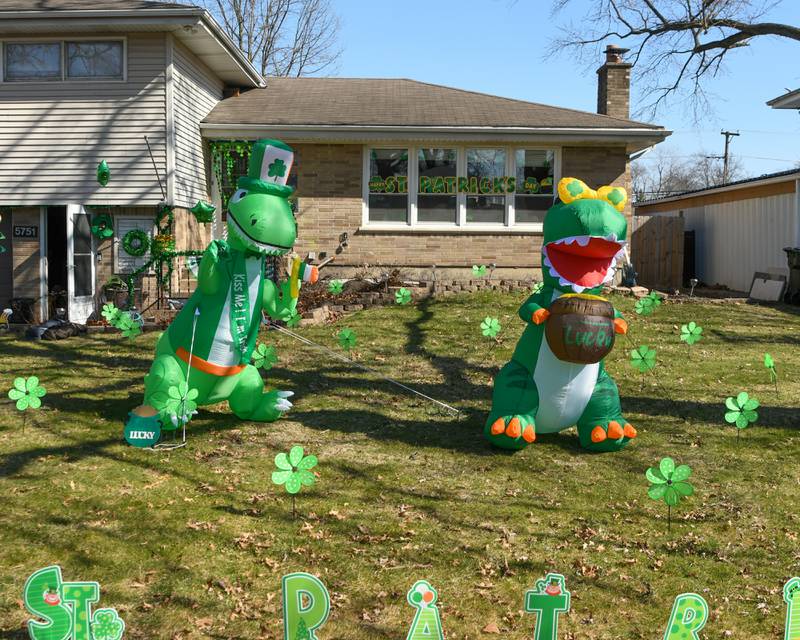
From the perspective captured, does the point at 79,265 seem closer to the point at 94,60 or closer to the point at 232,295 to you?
the point at 94,60

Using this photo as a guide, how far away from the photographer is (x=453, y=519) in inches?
203

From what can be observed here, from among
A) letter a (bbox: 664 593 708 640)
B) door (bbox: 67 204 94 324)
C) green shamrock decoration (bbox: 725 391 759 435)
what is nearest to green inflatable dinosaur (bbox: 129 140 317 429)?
green shamrock decoration (bbox: 725 391 759 435)

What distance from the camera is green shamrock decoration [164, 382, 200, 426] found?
245 inches

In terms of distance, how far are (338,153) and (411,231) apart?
2270mm

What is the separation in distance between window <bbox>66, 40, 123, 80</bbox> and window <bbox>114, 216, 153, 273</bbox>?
9.16ft

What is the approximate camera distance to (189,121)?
51.2 feet

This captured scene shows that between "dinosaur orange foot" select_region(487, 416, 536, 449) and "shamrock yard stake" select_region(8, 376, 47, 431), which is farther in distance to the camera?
"shamrock yard stake" select_region(8, 376, 47, 431)

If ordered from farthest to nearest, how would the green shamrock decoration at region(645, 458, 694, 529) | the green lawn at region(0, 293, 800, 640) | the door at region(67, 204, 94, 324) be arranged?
1. the door at region(67, 204, 94, 324)
2. the green shamrock decoration at region(645, 458, 694, 529)
3. the green lawn at region(0, 293, 800, 640)

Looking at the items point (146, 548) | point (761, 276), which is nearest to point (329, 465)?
point (146, 548)

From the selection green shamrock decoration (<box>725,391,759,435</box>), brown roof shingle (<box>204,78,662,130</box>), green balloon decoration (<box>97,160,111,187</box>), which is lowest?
green shamrock decoration (<box>725,391,759,435</box>)

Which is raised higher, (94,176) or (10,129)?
(10,129)

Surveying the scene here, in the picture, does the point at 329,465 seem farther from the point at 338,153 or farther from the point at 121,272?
the point at 338,153

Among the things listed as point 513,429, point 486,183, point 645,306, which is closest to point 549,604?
point 513,429

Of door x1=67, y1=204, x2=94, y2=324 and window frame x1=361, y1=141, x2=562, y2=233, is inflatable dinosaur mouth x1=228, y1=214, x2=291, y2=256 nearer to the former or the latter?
door x1=67, y1=204, x2=94, y2=324
